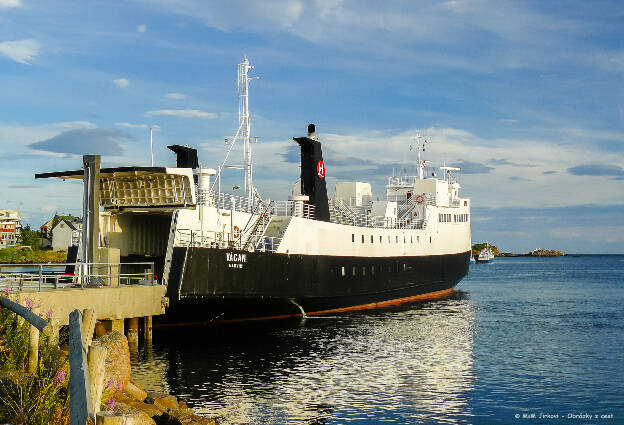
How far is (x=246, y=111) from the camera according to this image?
132ft

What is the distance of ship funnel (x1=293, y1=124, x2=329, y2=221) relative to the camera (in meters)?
41.0

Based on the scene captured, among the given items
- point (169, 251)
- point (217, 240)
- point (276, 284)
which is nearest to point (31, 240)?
point (217, 240)

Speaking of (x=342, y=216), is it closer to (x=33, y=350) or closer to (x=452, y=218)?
(x=452, y=218)

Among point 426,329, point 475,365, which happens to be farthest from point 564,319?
point 475,365

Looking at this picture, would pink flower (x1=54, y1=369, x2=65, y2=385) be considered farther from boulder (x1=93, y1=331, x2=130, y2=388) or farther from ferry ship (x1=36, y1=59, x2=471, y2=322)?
ferry ship (x1=36, y1=59, x2=471, y2=322)

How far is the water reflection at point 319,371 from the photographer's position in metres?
18.6

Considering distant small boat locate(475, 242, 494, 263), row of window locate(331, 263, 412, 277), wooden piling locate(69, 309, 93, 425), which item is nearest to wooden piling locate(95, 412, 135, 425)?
wooden piling locate(69, 309, 93, 425)

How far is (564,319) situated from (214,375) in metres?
27.5

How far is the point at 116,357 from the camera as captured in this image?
15.2 m

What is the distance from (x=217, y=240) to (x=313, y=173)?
947cm

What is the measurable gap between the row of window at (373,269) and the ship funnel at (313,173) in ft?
11.9

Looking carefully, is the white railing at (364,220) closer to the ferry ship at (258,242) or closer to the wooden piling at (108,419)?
the ferry ship at (258,242)

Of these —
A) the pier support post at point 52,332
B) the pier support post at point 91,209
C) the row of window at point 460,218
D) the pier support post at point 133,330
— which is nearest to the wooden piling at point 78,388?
the pier support post at point 52,332

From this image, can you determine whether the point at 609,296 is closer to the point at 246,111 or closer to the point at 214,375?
the point at 246,111
